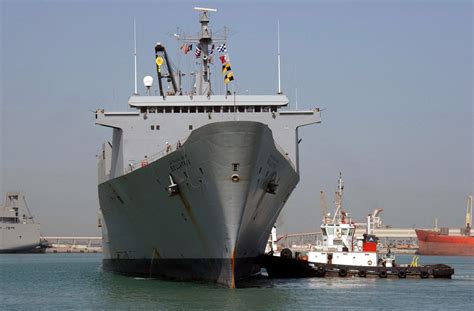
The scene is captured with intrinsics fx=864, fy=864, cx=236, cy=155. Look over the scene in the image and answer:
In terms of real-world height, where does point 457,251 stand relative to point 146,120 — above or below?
below

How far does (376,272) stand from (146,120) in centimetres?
1384

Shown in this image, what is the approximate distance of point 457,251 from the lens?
373 ft

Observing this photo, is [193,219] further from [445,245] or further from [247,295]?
[445,245]

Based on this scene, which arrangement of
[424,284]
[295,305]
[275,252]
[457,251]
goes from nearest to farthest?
[295,305], [424,284], [275,252], [457,251]

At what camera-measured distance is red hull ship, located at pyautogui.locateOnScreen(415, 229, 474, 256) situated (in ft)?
371

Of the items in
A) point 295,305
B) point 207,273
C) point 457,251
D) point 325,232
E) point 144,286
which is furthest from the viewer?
point 457,251

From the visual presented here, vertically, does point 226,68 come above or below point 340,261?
above

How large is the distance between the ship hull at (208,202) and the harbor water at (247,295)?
3.16ft

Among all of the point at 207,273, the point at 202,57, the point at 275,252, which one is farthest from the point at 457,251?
the point at 207,273

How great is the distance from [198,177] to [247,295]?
4.68 m

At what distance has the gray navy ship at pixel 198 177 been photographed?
3133 cm

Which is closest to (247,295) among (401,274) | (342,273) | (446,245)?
(342,273)

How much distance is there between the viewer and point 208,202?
3175 cm

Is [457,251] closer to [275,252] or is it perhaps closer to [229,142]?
[275,252]
